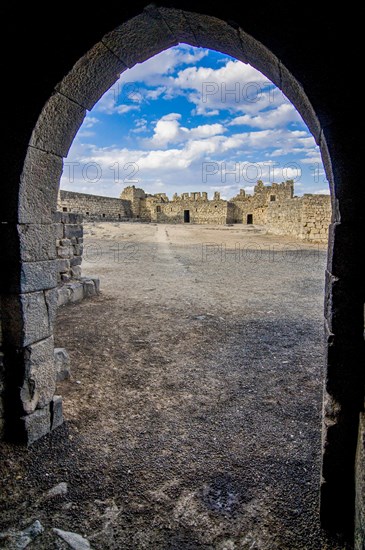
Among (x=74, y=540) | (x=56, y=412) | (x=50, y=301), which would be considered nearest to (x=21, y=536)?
(x=74, y=540)

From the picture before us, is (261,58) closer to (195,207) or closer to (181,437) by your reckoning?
(181,437)

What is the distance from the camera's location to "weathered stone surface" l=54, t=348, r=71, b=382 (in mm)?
3410

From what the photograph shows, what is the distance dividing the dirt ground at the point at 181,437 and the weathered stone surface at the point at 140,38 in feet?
9.59

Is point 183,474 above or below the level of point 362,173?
below

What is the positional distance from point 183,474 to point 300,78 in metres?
2.55

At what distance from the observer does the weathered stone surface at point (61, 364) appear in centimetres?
341

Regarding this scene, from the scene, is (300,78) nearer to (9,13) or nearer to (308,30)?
(308,30)

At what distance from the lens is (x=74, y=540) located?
1.76 metres

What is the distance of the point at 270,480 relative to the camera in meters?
2.18

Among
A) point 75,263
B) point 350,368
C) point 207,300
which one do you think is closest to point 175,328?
point 207,300

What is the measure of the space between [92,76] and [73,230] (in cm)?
470

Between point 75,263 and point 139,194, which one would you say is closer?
point 75,263

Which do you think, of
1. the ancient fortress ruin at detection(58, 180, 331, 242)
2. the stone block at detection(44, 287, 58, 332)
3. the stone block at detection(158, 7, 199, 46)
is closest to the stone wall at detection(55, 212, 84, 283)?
the stone block at detection(44, 287, 58, 332)

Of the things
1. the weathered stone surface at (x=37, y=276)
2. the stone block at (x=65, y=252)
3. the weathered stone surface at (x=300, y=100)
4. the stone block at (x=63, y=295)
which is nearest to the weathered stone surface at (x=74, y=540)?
the weathered stone surface at (x=37, y=276)
